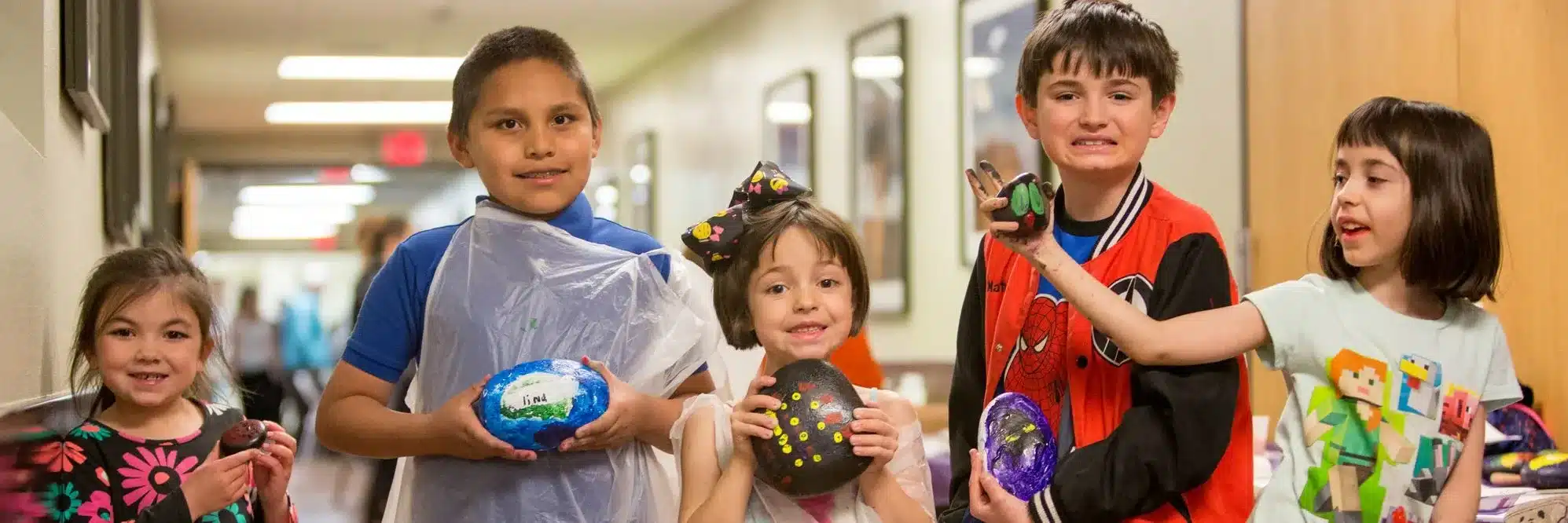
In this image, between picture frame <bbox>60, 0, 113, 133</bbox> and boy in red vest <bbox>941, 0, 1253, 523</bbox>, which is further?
picture frame <bbox>60, 0, 113, 133</bbox>

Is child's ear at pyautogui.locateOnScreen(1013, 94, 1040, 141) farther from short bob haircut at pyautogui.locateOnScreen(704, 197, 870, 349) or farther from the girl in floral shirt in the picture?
the girl in floral shirt

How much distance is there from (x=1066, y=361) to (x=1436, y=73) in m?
2.13

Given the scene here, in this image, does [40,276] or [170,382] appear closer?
[170,382]

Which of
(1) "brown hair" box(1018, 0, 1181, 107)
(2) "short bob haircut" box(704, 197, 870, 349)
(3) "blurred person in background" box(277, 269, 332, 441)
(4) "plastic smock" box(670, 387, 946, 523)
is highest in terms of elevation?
(1) "brown hair" box(1018, 0, 1181, 107)

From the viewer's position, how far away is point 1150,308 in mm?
1642

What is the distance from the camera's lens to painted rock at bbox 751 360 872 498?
158cm

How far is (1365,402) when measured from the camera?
1.73 meters

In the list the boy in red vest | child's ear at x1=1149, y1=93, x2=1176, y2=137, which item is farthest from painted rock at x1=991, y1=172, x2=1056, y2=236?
child's ear at x1=1149, y1=93, x2=1176, y2=137

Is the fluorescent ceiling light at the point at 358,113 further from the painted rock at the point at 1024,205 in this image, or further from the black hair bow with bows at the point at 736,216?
the painted rock at the point at 1024,205

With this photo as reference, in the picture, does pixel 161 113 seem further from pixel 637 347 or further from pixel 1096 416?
pixel 1096 416

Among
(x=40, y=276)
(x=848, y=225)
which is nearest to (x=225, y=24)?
(x=40, y=276)

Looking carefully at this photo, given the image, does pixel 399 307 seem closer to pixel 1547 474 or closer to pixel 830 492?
pixel 830 492

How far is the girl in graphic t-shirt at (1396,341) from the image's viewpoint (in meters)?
1.72

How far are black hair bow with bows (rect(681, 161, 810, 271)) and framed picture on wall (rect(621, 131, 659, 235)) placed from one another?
849cm
